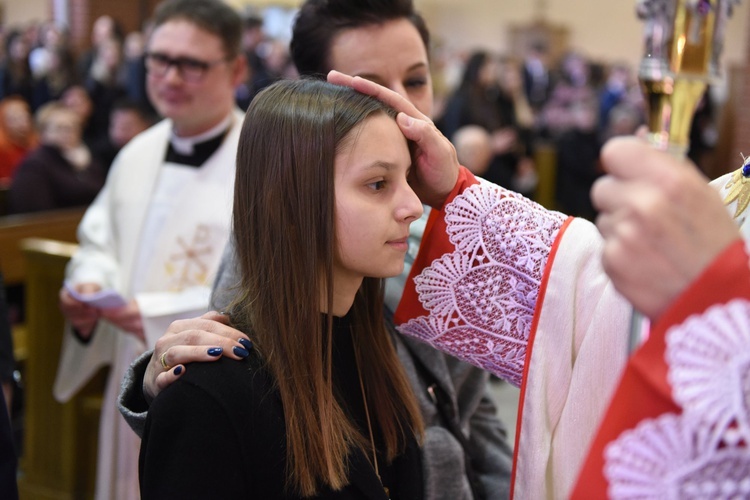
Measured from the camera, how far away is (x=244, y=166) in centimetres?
142

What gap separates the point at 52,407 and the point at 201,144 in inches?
51.3

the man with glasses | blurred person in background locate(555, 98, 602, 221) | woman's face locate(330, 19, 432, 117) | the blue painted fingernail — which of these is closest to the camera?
the blue painted fingernail

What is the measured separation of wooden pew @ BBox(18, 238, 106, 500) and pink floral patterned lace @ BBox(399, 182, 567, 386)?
2.24 meters

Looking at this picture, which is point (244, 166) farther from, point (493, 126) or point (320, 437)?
point (493, 126)

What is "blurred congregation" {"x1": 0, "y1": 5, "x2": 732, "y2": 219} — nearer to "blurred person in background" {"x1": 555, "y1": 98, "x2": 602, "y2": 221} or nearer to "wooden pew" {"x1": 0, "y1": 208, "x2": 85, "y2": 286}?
"blurred person in background" {"x1": 555, "y1": 98, "x2": 602, "y2": 221}

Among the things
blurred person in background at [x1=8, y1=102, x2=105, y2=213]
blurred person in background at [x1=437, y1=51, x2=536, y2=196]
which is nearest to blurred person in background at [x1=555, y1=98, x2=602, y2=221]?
blurred person in background at [x1=437, y1=51, x2=536, y2=196]

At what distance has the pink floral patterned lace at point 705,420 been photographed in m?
0.87

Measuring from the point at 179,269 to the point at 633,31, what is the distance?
16.4m

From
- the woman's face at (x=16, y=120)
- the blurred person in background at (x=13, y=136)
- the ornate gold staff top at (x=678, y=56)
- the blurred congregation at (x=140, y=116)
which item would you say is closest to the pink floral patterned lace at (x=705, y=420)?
the ornate gold staff top at (x=678, y=56)

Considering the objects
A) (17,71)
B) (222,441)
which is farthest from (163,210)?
(17,71)

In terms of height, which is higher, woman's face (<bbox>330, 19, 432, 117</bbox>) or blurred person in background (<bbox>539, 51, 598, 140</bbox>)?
woman's face (<bbox>330, 19, 432, 117</bbox>)

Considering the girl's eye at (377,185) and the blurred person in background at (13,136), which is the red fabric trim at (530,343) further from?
the blurred person in background at (13,136)

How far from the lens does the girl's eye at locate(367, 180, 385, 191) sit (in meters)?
1.38

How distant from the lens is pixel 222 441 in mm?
1224
